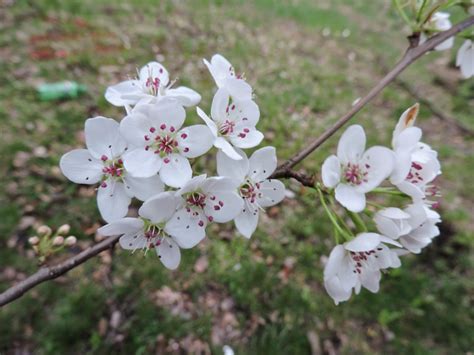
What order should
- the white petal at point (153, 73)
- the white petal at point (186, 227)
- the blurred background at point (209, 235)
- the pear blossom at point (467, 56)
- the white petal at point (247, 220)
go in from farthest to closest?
the blurred background at point (209, 235), the pear blossom at point (467, 56), the white petal at point (153, 73), the white petal at point (247, 220), the white petal at point (186, 227)

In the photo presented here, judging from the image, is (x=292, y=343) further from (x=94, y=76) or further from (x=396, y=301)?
(x=94, y=76)

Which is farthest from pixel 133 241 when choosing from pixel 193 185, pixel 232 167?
pixel 232 167

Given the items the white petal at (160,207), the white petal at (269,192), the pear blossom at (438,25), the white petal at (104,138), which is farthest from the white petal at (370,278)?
the pear blossom at (438,25)

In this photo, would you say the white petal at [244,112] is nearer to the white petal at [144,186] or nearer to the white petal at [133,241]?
the white petal at [144,186]

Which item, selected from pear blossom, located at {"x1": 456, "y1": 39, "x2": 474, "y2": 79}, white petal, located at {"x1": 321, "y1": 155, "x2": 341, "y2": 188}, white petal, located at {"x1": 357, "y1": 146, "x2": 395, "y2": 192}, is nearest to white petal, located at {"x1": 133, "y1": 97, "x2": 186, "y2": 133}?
white petal, located at {"x1": 321, "y1": 155, "x2": 341, "y2": 188}

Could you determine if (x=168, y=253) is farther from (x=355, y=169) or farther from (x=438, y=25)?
(x=438, y=25)

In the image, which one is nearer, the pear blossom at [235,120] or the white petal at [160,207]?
the white petal at [160,207]

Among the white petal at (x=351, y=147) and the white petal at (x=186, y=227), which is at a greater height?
the white petal at (x=351, y=147)

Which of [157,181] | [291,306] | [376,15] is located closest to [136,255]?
[291,306]
